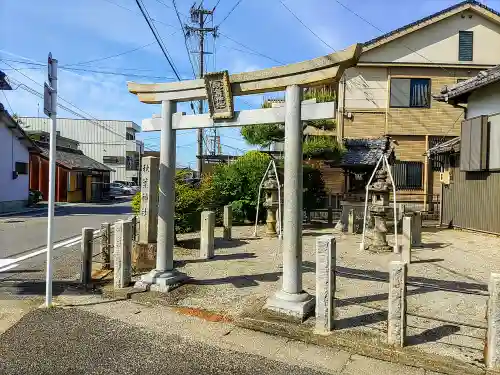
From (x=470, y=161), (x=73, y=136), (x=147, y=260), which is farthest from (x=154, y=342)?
(x=73, y=136)

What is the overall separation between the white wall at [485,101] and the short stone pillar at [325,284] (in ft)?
38.0

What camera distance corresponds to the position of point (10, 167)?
25078 millimetres

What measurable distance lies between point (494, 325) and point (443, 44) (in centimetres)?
2299

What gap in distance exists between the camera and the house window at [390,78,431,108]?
23.0 metres

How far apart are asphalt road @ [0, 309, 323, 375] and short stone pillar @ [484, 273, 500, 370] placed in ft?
5.63

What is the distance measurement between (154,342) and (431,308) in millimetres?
3848

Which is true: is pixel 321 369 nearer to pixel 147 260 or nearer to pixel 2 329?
pixel 2 329

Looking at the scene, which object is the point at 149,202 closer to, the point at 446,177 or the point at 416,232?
the point at 416,232

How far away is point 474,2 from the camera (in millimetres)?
22641

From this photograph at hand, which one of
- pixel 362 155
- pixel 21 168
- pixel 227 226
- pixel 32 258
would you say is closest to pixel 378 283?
pixel 227 226

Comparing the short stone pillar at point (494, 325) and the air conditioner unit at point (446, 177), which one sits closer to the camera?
the short stone pillar at point (494, 325)

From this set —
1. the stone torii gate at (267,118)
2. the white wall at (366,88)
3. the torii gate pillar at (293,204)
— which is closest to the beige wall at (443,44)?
the white wall at (366,88)

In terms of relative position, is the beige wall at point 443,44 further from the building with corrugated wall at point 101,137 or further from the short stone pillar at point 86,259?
the building with corrugated wall at point 101,137

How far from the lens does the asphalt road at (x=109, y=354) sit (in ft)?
13.0
